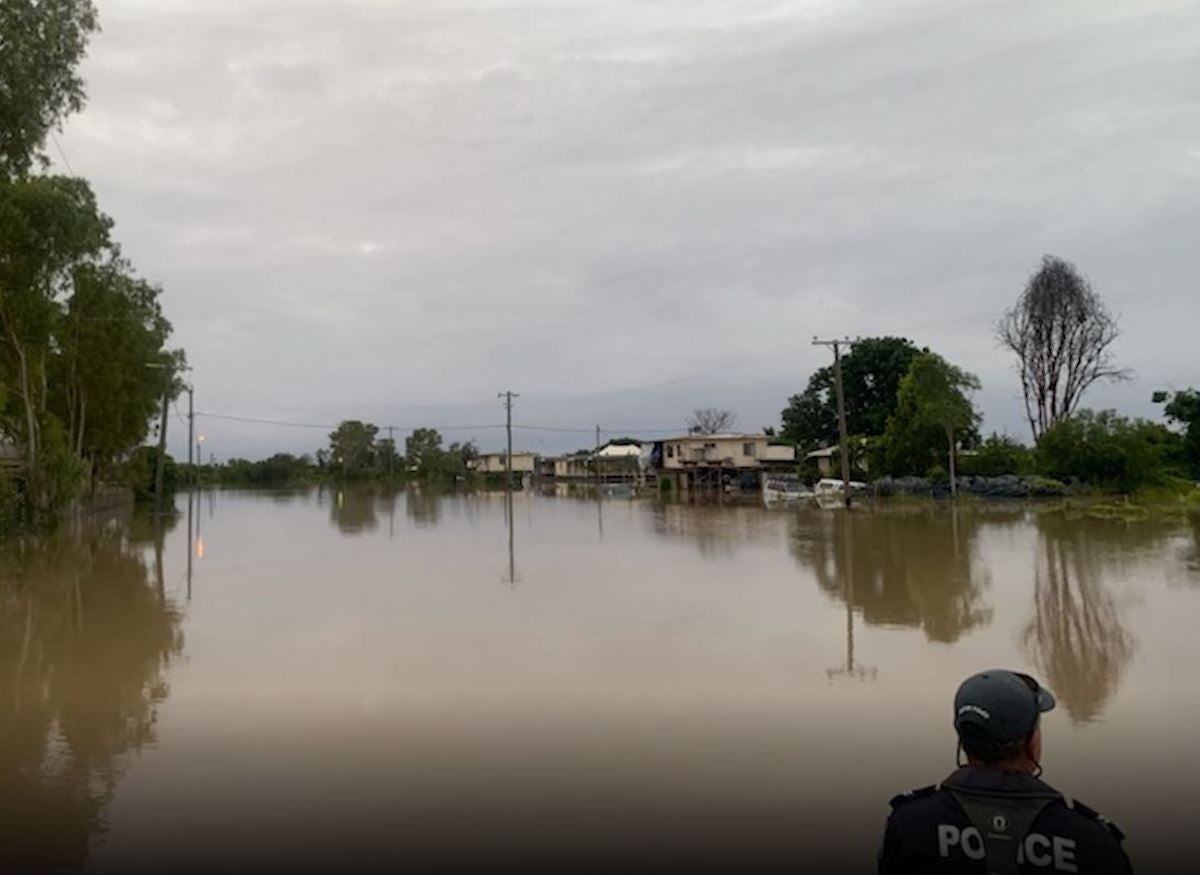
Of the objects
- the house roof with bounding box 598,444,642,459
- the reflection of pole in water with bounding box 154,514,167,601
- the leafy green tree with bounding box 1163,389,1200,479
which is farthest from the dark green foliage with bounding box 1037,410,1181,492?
the house roof with bounding box 598,444,642,459


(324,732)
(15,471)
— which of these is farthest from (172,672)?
(15,471)

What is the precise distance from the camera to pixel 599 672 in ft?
30.0

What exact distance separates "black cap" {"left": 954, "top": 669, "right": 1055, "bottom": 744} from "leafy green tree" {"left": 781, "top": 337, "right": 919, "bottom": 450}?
5385cm

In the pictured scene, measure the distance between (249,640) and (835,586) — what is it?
8.68 m

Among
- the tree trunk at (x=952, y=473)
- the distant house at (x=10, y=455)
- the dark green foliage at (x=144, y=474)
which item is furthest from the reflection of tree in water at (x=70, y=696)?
the dark green foliage at (x=144, y=474)

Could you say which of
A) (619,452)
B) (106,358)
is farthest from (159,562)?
(619,452)

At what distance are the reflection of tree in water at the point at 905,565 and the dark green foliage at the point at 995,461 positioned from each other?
1271 cm

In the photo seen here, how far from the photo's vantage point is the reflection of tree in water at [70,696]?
5230 millimetres

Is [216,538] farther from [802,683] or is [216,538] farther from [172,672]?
[802,683]

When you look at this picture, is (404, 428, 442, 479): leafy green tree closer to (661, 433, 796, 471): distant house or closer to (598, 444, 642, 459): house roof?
(598, 444, 642, 459): house roof

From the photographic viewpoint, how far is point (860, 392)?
57.8 metres

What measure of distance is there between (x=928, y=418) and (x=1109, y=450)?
23.3 feet

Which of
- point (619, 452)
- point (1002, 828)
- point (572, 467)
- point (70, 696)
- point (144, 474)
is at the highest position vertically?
point (619, 452)

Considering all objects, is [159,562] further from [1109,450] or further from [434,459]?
[434,459]
